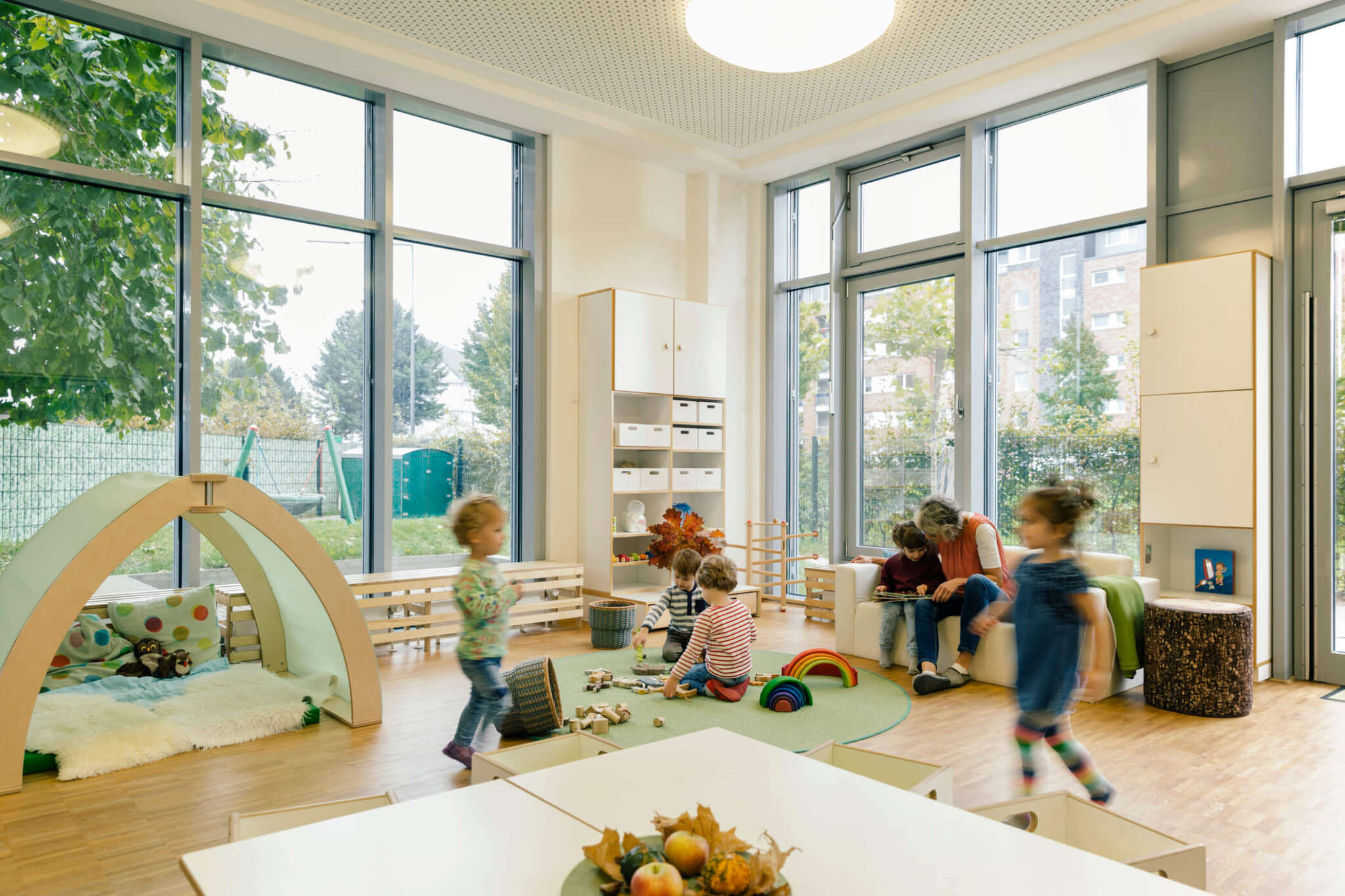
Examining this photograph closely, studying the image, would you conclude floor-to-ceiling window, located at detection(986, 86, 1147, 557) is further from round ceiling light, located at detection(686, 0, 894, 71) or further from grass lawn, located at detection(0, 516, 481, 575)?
grass lawn, located at detection(0, 516, 481, 575)

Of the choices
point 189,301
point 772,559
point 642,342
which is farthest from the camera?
point 772,559

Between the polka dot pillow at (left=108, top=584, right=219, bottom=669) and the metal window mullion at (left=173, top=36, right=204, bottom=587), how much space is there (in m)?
0.47

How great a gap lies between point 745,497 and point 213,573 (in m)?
4.15

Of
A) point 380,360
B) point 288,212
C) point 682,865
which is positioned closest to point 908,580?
point 380,360

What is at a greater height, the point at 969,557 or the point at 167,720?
the point at 969,557

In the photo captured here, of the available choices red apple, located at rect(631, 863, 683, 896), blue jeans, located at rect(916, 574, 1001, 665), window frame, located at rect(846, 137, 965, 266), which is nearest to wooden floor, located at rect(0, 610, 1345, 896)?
blue jeans, located at rect(916, 574, 1001, 665)

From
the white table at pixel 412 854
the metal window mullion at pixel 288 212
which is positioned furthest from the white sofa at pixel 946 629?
the metal window mullion at pixel 288 212

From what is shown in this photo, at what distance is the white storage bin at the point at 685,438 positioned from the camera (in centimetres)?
687

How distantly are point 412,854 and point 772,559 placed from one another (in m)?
5.78

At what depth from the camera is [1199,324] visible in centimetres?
475

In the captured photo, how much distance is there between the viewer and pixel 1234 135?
→ 4988mm

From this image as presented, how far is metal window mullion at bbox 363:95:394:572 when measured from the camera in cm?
587

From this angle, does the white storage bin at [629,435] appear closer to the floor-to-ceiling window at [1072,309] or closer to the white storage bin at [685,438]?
the white storage bin at [685,438]

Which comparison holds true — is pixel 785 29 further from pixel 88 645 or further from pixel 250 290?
pixel 88 645
